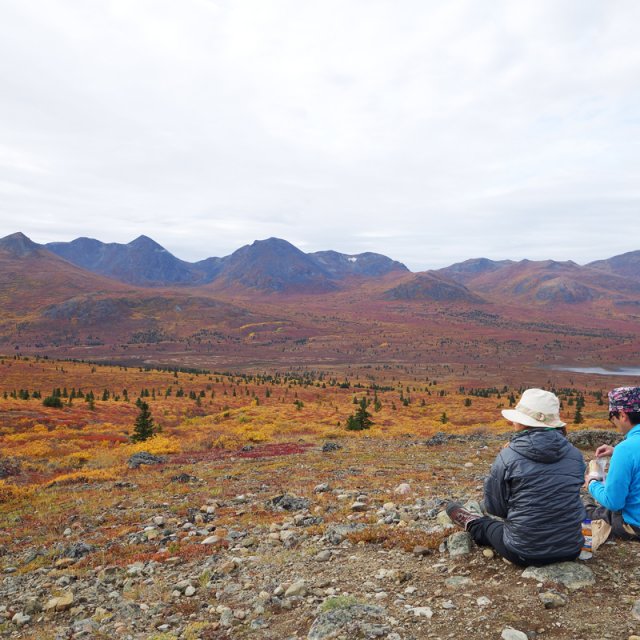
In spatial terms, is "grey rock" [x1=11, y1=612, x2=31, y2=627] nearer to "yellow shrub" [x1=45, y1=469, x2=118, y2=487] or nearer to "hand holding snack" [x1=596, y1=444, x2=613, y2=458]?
"hand holding snack" [x1=596, y1=444, x2=613, y2=458]

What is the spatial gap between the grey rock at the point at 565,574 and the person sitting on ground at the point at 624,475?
916mm

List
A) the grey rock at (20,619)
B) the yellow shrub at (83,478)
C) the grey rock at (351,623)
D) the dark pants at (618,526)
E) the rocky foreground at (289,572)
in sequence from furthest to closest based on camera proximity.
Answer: the yellow shrub at (83,478)
the grey rock at (20,619)
the dark pants at (618,526)
the rocky foreground at (289,572)
the grey rock at (351,623)

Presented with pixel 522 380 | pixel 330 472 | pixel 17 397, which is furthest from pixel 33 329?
pixel 330 472

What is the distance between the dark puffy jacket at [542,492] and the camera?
5059mm

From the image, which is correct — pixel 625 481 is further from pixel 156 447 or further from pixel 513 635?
pixel 156 447

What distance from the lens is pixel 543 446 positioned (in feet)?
16.6

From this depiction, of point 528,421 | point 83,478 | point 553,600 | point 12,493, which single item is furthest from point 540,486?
point 83,478

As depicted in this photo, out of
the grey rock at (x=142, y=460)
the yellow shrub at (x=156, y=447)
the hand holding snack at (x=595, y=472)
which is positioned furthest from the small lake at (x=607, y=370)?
the hand holding snack at (x=595, y=472)

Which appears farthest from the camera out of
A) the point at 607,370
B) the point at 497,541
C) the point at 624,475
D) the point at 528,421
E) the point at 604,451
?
the point at 607,370

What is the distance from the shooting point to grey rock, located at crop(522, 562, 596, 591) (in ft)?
16.7

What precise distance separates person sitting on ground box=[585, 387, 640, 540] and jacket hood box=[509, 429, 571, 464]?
2.37ft

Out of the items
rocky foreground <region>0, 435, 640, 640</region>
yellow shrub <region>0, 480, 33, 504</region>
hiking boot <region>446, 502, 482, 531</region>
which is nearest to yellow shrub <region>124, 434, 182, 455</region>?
yellow shrub <region>0, 480, 33, 504</region>

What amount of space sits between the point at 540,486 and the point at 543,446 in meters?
0.48

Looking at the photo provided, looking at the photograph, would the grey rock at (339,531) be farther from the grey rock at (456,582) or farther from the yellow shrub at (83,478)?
the yellow shrub at (83,478)
